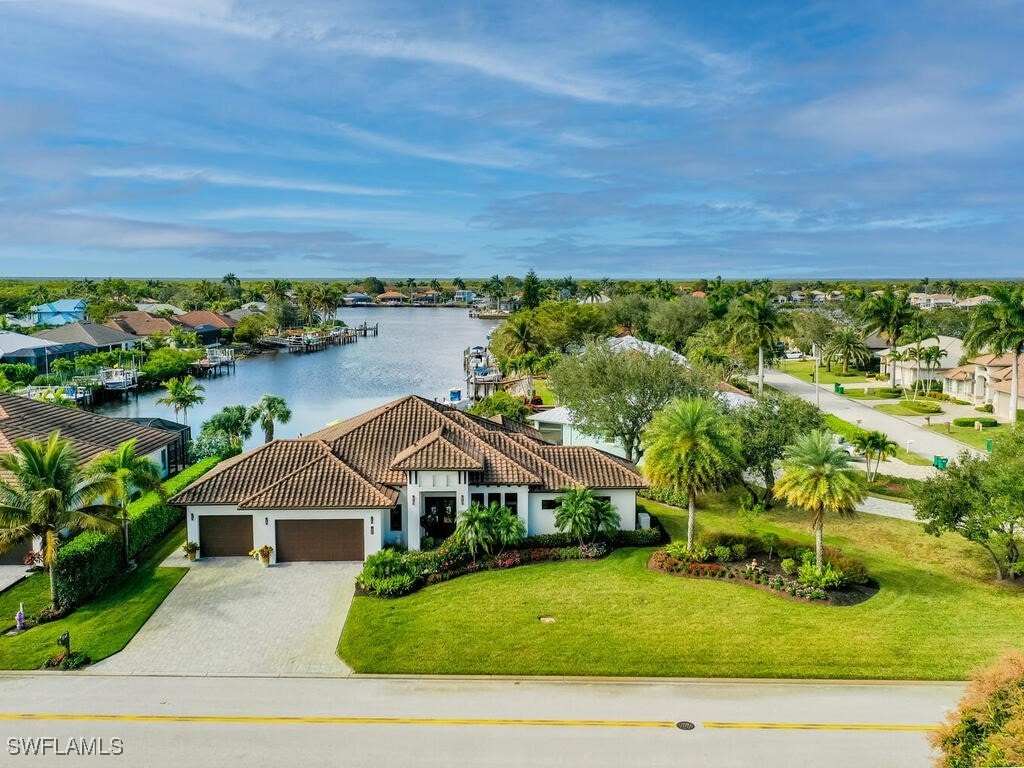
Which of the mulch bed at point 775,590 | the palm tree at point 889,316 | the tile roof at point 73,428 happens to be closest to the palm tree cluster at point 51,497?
the tile roof at point 73,428

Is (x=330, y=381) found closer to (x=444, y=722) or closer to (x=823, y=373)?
(x=823, y=373)

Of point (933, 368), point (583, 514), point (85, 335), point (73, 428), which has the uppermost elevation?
point (85, 335)

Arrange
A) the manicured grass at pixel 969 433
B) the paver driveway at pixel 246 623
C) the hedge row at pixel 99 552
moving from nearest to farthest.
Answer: the paver driveway at pixel 246 623 < the hedge row at pixel 99 552 < the manicured grass at pixel 969 433

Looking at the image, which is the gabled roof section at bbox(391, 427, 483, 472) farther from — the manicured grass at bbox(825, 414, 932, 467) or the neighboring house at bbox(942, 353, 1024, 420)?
the neighboring house at bbox(942, 353, 1024, 420)

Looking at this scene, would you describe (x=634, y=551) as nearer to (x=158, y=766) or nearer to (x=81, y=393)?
(x=158, y=766)

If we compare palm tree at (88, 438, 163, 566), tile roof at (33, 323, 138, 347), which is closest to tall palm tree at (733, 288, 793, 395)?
palm tree at (88, 438, 163, 566)

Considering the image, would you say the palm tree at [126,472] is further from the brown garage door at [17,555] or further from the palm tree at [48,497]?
the brown garage door at [17,555]

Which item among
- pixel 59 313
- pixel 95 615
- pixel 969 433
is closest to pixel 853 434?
pixel 969 433
